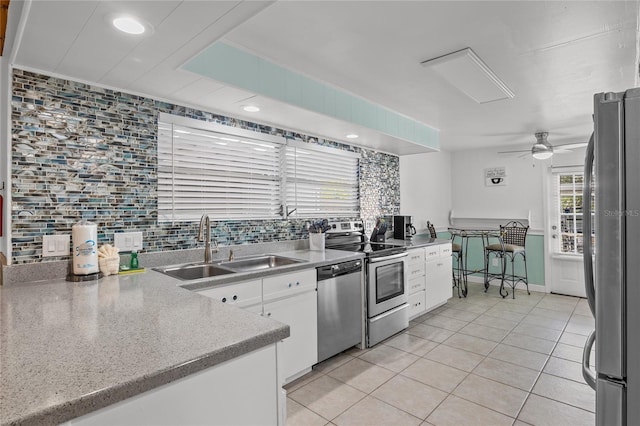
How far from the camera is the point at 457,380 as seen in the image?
258 cm

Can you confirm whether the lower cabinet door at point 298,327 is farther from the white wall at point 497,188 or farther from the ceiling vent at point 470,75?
the white wall at point 497,188

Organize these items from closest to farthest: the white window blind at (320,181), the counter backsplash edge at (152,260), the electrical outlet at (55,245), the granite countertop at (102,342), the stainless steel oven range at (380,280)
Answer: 1. the granite countertop at (102,342)
2. the counter backsplash edge at (152,260)
3. the electrical outlet at (55,245)
4. the stainless steel oven range at (380,280)
5. the white window blind at (320,181)

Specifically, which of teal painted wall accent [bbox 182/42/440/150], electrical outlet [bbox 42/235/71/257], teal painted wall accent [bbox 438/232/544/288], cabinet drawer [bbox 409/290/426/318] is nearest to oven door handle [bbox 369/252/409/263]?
cabinet drawer [bbox 409/290/426/318]

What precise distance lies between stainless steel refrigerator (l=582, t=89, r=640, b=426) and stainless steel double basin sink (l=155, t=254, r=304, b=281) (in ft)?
6.03

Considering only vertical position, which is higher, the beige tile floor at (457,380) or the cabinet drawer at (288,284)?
the cabinet drawer at (288,284)

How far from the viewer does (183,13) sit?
4.44 feet

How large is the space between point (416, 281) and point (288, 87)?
265cm

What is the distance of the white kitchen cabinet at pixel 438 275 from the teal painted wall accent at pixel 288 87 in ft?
5.07

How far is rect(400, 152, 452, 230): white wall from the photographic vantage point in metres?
5.14

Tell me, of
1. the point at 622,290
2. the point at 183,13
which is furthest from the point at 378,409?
the point at 183,13

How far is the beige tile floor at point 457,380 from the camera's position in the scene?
215cm

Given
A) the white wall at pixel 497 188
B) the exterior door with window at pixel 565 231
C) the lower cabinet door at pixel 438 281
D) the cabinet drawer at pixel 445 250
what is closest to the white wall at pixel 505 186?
the white wall at pixel 497 188

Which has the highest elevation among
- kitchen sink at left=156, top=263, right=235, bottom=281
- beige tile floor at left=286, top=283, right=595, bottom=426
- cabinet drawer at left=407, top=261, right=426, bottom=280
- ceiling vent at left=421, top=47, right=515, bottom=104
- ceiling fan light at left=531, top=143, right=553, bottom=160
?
ceiling vent at left=421, top=47, right=515, bottom=104

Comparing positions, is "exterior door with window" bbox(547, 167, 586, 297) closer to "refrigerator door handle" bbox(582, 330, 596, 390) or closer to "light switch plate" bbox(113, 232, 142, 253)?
"refrigerator door handle" bbox(582, 330, 596, 390)
